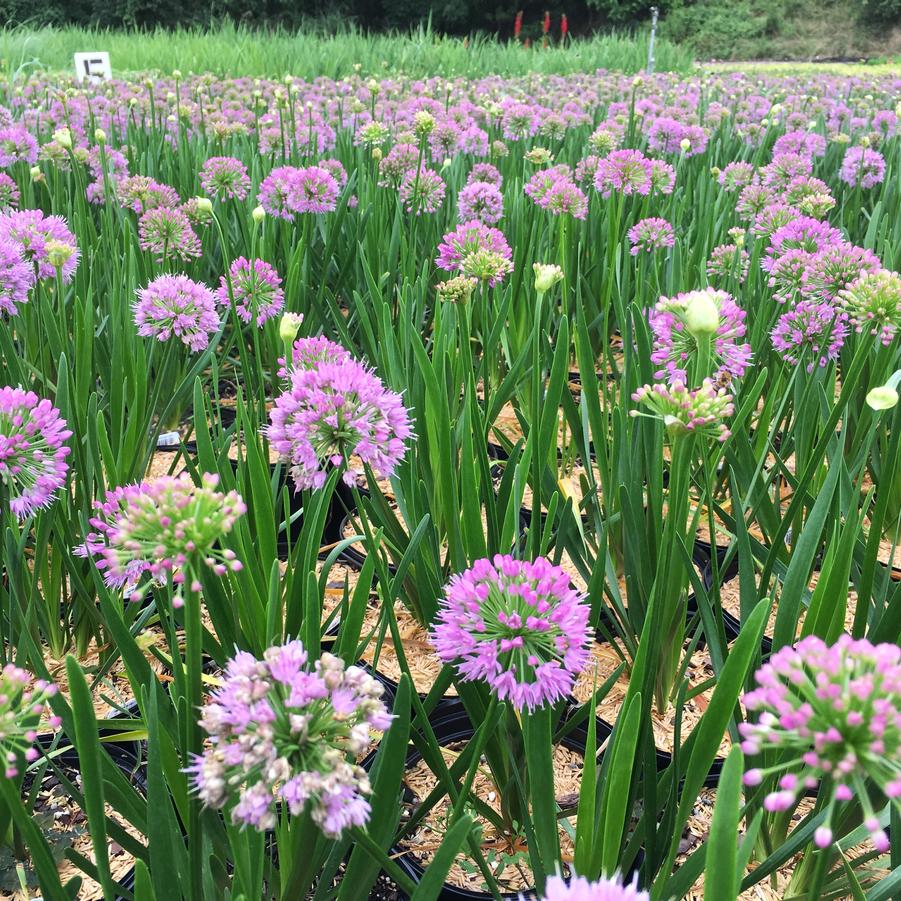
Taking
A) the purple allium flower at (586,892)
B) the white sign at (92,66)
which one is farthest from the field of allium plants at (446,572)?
the white sign at (92,66)

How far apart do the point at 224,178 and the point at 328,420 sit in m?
1.96

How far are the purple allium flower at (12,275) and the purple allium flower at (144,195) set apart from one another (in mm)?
814

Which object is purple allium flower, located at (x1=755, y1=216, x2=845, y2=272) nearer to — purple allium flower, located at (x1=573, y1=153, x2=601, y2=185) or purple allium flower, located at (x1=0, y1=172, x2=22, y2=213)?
purple allium flower, located at (x1=573, y1=153, x2=601, y2=185)

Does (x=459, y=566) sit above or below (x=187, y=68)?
below

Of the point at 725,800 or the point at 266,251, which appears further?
the point at 266,251

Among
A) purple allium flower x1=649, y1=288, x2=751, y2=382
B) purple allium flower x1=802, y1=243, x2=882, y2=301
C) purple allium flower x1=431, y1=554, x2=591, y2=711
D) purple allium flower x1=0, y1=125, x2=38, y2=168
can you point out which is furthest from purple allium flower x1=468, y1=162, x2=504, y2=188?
purple allium flower x1=431, y1=554, x2=591, y2=711

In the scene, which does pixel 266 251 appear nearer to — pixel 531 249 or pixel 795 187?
pixel 531 249

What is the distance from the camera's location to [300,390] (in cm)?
94

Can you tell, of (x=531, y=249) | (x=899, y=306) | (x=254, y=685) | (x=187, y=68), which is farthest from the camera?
(x=187, y=68)

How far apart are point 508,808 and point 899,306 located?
2.95 feet

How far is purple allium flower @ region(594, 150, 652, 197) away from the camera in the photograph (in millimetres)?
2494

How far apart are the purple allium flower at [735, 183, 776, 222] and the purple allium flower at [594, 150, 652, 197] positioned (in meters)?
0.28

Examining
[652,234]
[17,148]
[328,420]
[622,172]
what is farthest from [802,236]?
[17,148]

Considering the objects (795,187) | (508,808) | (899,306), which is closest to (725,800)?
(508,808)
